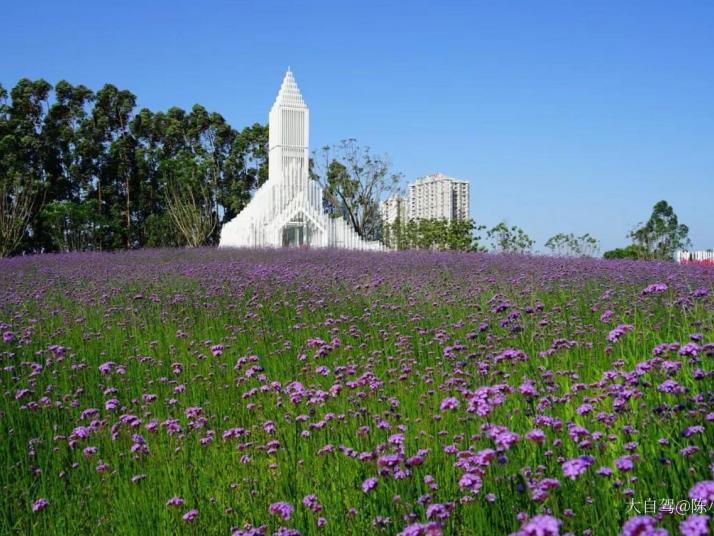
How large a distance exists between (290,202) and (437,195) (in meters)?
33.5

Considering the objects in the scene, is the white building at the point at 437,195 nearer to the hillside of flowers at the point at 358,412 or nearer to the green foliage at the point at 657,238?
the green foliage at the point at 657,238

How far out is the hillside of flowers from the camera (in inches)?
110

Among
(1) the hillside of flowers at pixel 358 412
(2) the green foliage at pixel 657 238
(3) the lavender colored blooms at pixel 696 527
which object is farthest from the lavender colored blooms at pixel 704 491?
(2) the green foliage at pixel 657 238

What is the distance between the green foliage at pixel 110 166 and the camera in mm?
31656

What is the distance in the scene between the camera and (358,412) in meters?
3.91

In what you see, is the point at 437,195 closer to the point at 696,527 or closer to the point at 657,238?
the point at 657,238

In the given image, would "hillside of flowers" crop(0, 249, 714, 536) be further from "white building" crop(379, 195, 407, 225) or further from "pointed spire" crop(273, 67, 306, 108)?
"white building" crop(379, 195, 407, 225)

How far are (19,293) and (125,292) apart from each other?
5.03ft

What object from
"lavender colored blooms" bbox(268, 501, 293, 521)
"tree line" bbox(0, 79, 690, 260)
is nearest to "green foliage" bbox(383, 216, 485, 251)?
"tree line" bbox(0, 79, 690, 260)

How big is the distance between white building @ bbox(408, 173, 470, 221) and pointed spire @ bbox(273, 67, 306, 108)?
29.3 metres

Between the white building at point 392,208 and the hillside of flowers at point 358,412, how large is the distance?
30038 mm

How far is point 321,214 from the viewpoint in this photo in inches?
1077

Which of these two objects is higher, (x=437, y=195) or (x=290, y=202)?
(x=437, y=195)

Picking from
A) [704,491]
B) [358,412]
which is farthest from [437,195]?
[704,491]
